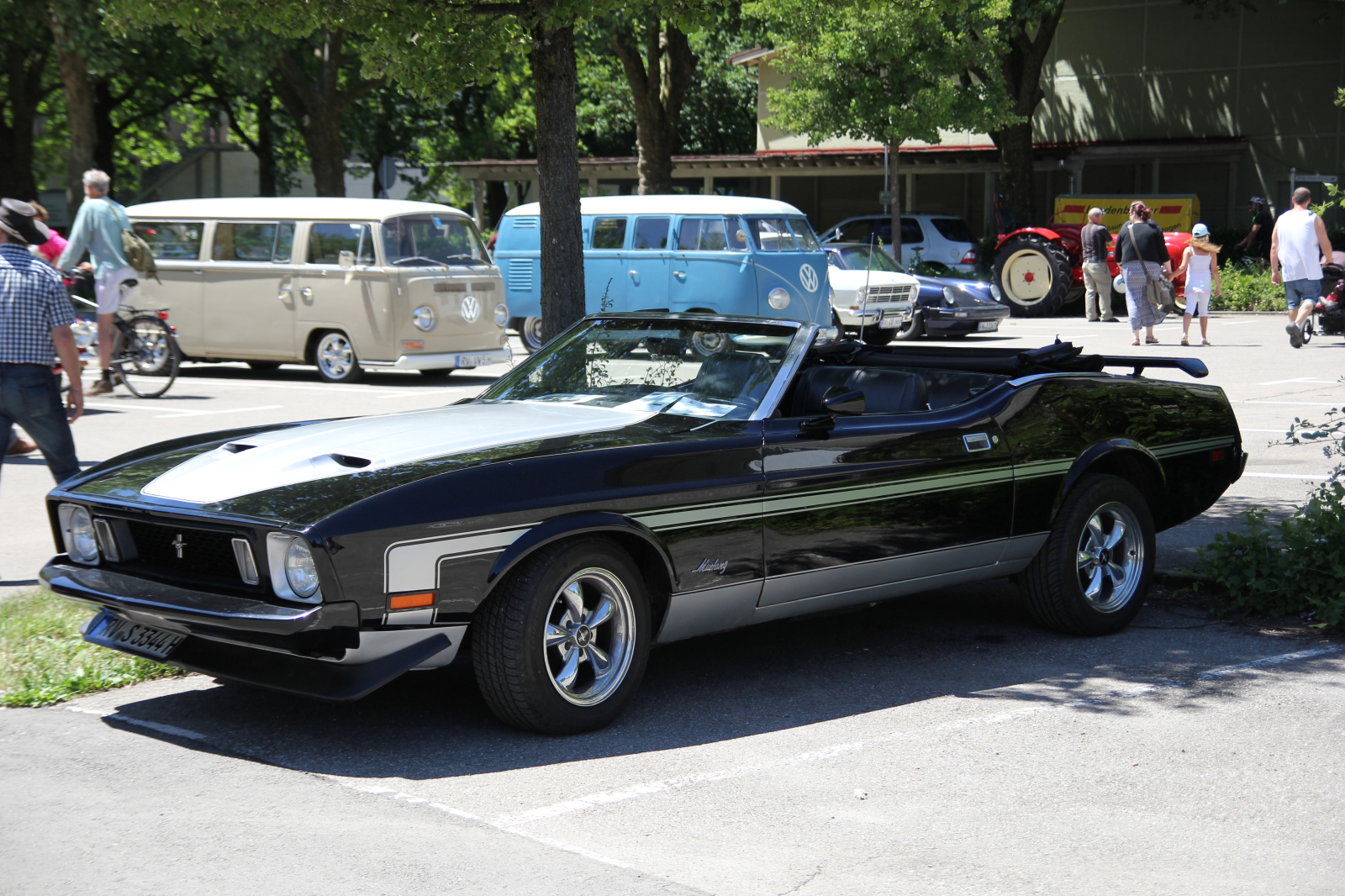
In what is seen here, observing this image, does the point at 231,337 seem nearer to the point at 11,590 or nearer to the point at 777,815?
the point at 11,590

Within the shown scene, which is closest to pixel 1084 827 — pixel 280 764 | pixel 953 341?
pixel 280 764

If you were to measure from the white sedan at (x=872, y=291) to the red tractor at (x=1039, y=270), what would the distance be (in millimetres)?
4916

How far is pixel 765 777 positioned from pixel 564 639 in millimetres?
806

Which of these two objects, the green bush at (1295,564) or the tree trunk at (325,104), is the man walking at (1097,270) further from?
the green bush at (1295,564)

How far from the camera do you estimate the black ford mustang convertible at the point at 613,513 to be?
14.5 feet

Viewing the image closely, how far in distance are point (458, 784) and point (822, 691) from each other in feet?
5.34

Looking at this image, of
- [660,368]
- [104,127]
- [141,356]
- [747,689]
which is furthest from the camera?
[104,127]

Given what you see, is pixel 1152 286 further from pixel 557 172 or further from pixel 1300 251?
pixel 557 172

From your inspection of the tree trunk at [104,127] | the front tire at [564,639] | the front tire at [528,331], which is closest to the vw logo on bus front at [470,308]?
the front tire at [528,331]

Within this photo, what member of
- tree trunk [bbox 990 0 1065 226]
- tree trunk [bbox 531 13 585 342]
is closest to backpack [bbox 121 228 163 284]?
tree trunk [bbox 531 13 585 342]

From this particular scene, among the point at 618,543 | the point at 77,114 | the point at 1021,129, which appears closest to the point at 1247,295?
the point at 1021,129

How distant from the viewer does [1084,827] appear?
4.03m

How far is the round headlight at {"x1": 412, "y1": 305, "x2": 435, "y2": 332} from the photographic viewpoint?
16.0 m

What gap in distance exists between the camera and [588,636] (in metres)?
4.77
